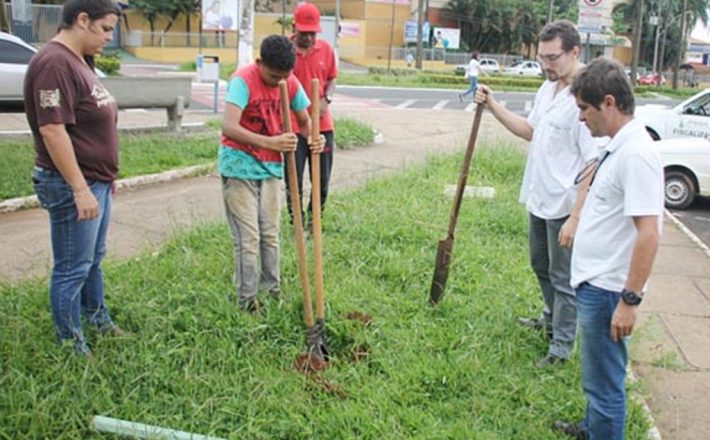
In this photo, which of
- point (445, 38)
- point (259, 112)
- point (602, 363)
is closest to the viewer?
point (602, 363)

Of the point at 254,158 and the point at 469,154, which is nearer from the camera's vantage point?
the point at 254,158

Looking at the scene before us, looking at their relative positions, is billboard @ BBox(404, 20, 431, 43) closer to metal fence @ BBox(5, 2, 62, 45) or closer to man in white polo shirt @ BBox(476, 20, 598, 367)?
metal fence @ BBox(5, 2, 62, 45)

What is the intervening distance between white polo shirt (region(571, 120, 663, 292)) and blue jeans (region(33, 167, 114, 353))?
2.26m

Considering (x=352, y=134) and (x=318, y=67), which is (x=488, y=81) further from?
(x=318, y=67)

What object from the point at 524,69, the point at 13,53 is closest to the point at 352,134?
the point at 13,53

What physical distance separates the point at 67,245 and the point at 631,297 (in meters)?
2.50

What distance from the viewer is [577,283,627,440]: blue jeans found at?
2.95 metres

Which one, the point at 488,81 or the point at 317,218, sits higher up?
the point at 488,81

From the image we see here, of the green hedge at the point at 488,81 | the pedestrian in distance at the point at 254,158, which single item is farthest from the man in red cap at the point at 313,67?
the green hedge at the point at 488,81

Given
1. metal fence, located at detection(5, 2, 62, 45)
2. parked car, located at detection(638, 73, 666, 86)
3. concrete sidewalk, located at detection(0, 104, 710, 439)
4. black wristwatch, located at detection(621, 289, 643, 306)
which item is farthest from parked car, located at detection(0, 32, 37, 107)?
parked car, located at detection(638, 73, 666, 86)

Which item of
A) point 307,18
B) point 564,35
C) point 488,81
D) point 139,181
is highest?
point 307,18

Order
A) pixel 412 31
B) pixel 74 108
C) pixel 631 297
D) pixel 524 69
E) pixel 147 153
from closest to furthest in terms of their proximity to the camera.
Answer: pixel 631 297
pixel 74 108
pixel 147 153
pixel 524 69
pixel 412 31

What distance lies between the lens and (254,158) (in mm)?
4266

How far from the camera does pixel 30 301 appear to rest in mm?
4309
